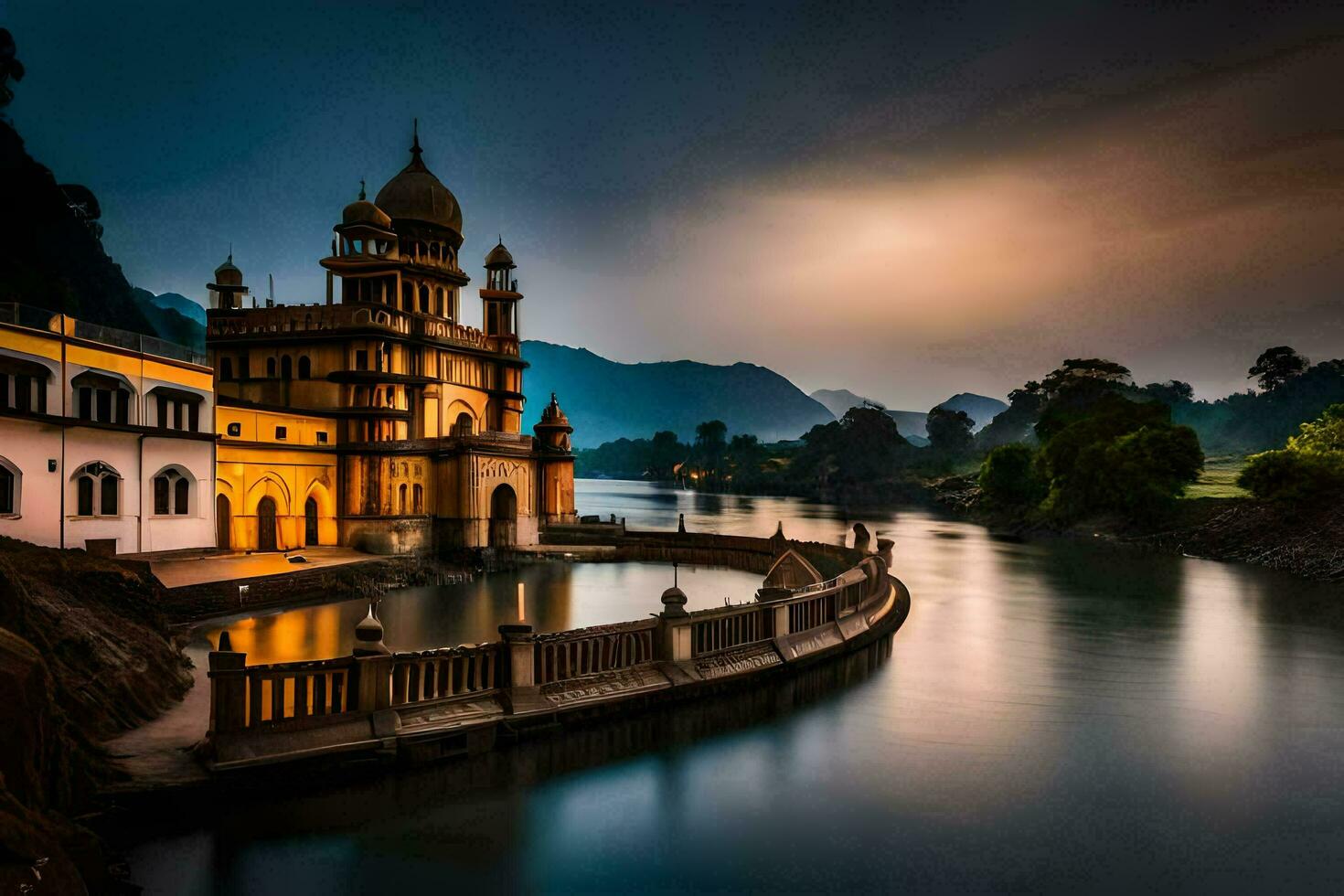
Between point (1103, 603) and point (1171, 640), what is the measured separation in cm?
763

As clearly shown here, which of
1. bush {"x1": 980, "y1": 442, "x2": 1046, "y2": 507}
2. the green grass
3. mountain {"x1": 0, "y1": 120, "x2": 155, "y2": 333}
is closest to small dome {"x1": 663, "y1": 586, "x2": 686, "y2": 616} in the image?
mountain {"x1": 0, "y1": 120, "x2": 155, "y2": 333}

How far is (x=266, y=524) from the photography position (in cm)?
3784

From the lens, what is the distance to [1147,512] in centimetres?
5981

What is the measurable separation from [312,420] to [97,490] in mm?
12631

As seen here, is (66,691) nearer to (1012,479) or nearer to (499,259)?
(499,259)

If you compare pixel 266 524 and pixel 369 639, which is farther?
pixel 266 524

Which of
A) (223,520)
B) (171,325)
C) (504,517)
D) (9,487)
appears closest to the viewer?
(9,487)

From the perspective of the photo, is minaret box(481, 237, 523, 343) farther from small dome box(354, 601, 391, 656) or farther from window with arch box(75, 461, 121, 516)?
small dome box(354, 601, 391, 656)

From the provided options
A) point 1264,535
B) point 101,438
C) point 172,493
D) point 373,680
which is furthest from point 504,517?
point 1264,535

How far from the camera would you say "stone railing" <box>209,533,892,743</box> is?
11.7m

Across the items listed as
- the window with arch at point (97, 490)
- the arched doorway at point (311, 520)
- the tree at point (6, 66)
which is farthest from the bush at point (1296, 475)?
the tree at point (6, 66)

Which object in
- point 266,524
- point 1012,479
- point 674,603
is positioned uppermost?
point 1012,479

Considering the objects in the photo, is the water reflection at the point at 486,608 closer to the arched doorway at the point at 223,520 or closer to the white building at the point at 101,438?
the white building at the point at 101,438

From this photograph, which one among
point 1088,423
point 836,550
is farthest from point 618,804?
point 1088,423
